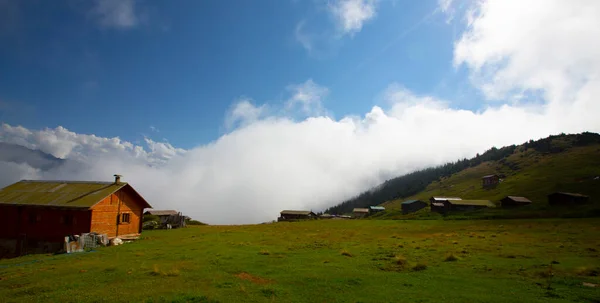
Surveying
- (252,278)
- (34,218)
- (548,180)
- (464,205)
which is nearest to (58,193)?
(34,218)

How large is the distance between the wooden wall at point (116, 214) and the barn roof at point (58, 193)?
3.77 feet

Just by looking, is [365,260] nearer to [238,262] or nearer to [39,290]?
[238,262]

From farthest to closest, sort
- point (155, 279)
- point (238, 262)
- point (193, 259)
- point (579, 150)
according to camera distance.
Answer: point (579, 150)
point (193, 259)
point (238, 262)
point (155, 279)

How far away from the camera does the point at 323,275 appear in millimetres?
20672

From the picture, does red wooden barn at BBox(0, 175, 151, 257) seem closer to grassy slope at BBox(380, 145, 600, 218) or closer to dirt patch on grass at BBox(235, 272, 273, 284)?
dirt patch on grass at BBox(235, 272, 273, 284)

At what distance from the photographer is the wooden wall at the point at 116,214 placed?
44938mm

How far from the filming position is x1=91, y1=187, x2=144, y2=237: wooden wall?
1769 inches

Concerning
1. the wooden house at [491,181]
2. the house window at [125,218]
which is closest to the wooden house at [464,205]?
the wooden house at [491,181]

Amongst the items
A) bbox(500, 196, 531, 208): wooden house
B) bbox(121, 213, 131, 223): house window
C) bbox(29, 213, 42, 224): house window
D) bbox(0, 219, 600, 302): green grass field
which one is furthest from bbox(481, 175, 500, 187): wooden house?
bbox(29, 213, 42, 224): house window

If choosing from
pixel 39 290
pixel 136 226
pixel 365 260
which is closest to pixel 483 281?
pixel 365 260

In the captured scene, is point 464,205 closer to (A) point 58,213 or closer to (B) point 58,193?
(A) point 58,213

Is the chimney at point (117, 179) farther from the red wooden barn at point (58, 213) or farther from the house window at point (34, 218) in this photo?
the house window at point (34, 218)

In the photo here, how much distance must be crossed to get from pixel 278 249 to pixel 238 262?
27.0ft

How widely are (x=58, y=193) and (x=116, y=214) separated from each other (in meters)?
9.49
